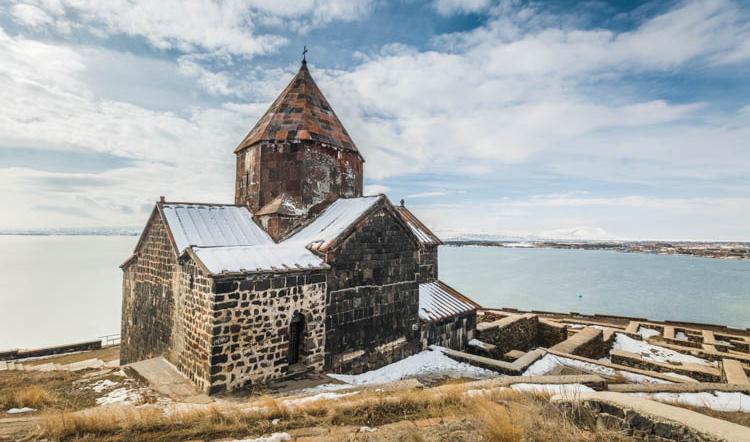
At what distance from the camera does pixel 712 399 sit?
206 inches

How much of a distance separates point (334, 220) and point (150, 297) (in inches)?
191

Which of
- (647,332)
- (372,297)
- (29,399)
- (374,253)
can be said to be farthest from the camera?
(647,332)

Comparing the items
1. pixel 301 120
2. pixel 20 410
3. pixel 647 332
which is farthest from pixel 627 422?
pixel 647 332

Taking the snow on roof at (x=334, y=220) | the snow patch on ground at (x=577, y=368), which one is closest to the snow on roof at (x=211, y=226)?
the snow on roof at (x=334, y=220)

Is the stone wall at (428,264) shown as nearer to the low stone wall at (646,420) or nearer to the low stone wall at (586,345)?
the low stone wall at (586,345)

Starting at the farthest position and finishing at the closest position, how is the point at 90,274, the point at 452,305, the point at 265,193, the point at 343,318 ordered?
the point at 90,274 < the point at 452,305 < the point at 265,193 < the point at 343,318

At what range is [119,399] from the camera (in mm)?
5906

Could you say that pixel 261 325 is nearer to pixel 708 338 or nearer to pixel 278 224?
pixel 278 224

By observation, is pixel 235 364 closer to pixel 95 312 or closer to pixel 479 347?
pixel 479 347

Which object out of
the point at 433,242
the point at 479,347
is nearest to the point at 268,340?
the point at 479,347

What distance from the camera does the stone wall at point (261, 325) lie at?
6262mm

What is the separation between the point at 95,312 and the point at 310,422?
136 ft

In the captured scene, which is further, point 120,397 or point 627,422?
point 120,397

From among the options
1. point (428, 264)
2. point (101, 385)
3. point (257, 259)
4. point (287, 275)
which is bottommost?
point (101, 385)
